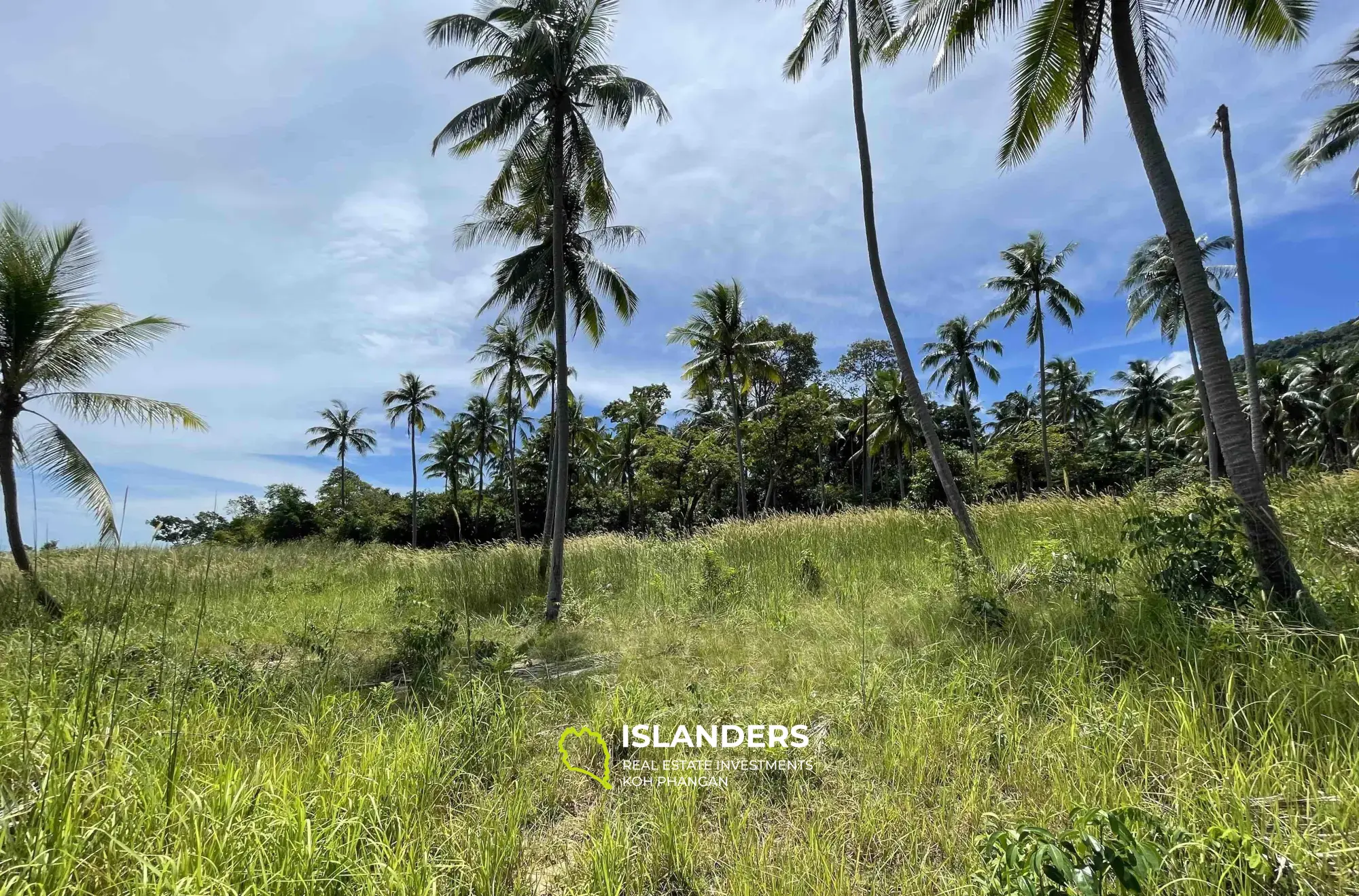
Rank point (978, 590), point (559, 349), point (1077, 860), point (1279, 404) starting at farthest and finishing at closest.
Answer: point (1279, 404), point (559, 349), point (978, 590), point (1077, 860)

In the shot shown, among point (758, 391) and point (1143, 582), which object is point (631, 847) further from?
point (758, 391)

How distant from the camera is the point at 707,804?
264 centimetres

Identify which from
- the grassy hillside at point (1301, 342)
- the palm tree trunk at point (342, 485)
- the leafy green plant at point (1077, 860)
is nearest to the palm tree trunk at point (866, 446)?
the leafy green plant at point (1077, 860)

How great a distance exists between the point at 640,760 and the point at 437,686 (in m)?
2.26

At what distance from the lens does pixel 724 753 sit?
3068mm

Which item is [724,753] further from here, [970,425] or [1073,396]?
[1073,396]

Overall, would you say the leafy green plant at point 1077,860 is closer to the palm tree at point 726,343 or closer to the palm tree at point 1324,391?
the palm tree at point 726,343

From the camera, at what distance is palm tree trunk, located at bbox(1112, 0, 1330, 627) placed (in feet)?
11.9

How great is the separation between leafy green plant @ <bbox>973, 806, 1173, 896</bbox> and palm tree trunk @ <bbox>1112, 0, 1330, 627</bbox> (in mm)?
2984

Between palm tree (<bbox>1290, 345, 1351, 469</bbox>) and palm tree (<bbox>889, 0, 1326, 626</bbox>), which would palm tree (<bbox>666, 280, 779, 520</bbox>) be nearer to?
palm tree (<bbox>889, 0, 1326, 626</bbox>)

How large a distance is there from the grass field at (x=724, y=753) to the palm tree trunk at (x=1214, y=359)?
313 mm

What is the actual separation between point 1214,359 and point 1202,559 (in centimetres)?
158

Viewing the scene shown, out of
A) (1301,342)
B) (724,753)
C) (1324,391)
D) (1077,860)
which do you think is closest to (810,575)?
(724,753)

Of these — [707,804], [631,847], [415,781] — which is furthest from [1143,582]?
[415,781]
